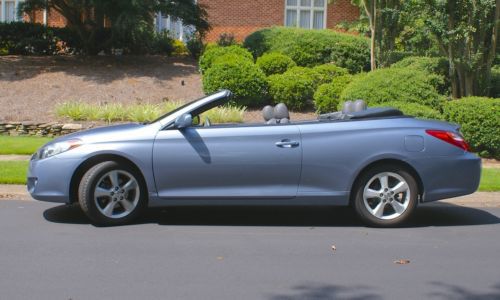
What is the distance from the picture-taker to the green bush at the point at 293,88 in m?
16.0

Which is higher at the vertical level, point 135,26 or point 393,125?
point 135,26

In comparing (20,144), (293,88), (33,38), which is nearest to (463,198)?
(293,88)

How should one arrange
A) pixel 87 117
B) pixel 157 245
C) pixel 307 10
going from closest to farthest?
pixel 157 245, pixel 87 117, pixel 307 10

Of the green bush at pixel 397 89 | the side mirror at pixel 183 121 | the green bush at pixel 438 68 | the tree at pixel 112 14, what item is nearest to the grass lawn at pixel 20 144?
the tree at pixel 112 14

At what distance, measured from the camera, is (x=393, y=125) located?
741cm

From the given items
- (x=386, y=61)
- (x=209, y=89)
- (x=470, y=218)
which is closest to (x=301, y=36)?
(x=386, y=61)

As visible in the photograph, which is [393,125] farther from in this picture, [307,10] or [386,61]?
[307,10]

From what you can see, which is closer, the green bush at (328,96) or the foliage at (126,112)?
the foliage at (126,112)

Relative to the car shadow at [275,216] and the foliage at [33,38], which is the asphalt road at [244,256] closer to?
the car shadow at [275,216]

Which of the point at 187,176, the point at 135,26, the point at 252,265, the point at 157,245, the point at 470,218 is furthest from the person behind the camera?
the point at 135,26

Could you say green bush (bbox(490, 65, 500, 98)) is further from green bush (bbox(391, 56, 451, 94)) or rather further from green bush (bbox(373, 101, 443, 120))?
green bush (bbox(373, 101, 443, 120))

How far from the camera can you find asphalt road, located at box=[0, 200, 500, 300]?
5.23 meters

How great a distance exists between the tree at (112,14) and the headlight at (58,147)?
11813mm

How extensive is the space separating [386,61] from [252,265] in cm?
1223
